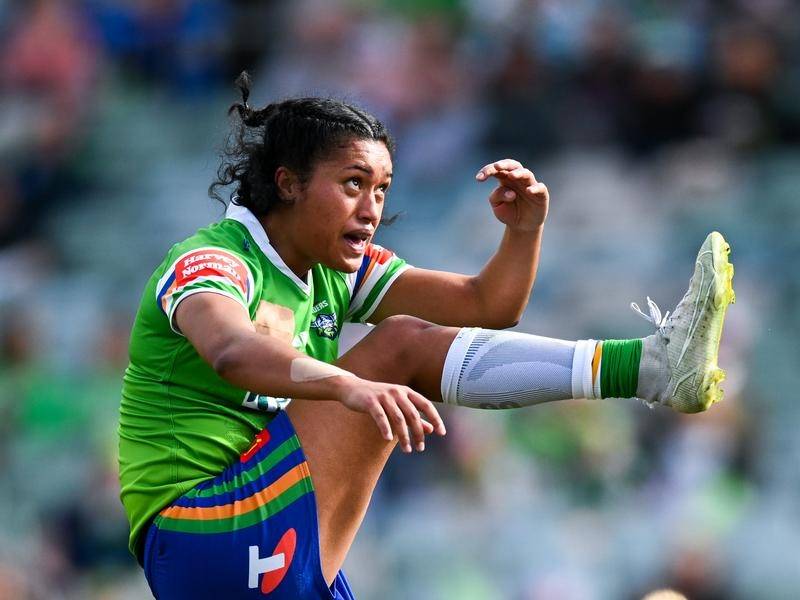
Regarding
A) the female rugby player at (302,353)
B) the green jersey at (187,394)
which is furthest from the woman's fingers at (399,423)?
the green jersey at (187,394)

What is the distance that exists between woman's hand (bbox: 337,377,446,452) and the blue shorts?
65 centimetres

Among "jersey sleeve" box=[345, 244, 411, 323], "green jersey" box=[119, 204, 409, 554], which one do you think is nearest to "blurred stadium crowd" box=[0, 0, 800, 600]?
"jersey sleeve" box=[345, 244, 411, 323]

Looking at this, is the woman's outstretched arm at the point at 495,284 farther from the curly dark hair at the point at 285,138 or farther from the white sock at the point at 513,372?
the white sock at the point at 513,372

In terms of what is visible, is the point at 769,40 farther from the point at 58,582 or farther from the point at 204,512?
the point at 204,512

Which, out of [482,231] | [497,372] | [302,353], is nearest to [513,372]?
[497,372]

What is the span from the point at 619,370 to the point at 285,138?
1.15 m

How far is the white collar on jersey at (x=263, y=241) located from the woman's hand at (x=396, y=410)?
91cm

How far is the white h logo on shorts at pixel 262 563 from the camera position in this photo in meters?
3.56

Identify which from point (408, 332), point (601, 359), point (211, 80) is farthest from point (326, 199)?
point (211, 80)

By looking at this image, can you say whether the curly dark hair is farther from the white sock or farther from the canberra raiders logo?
the white sock

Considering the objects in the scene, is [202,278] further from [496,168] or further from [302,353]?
[496,168]

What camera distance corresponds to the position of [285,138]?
12.8 feet

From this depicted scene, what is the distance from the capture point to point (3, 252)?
855 cm

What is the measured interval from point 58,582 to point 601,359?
14.5ft
